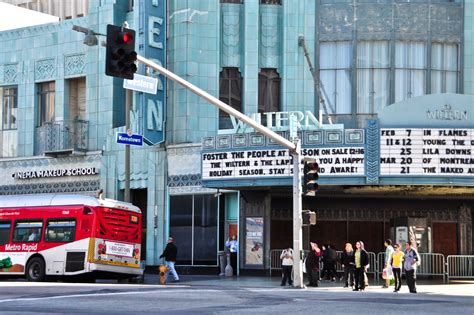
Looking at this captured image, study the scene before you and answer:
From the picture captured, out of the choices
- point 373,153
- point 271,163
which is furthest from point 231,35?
point 373,153

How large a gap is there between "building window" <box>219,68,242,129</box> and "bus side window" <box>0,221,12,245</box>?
36.0 ft

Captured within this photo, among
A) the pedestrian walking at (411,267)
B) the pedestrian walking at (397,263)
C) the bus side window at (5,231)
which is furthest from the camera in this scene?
the bus side window at (5,231)

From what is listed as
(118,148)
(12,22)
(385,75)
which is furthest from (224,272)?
(12,22)

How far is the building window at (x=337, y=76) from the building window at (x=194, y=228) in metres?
6.68

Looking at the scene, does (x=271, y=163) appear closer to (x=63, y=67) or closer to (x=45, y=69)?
(x=63, y=67)

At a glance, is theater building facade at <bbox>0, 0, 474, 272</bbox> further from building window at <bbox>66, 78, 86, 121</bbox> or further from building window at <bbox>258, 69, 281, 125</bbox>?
building window at <bbox>66, 78, 86, 121</bbox>

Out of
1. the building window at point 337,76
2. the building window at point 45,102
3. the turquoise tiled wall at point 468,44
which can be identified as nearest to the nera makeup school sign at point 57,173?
the building window at point 45,102

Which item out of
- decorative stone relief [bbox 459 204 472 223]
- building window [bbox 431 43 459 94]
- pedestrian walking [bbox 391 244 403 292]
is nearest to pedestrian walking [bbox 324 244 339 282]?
pedestrian walking [bbox 391 244 403 292]

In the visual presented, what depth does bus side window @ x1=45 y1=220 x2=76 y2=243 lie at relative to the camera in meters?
35.5

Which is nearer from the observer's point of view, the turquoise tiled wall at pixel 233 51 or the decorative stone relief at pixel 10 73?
the turquoise tiled wall at pixel 233 51

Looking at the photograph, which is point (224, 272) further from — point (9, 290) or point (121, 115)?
point (9, 290)

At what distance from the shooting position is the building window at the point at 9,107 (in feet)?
164

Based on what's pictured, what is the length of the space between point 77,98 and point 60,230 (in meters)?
13.9

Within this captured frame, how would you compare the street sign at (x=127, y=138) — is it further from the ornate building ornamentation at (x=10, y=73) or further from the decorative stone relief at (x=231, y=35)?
the ornate building ornamentation at (x=10, y=73)
